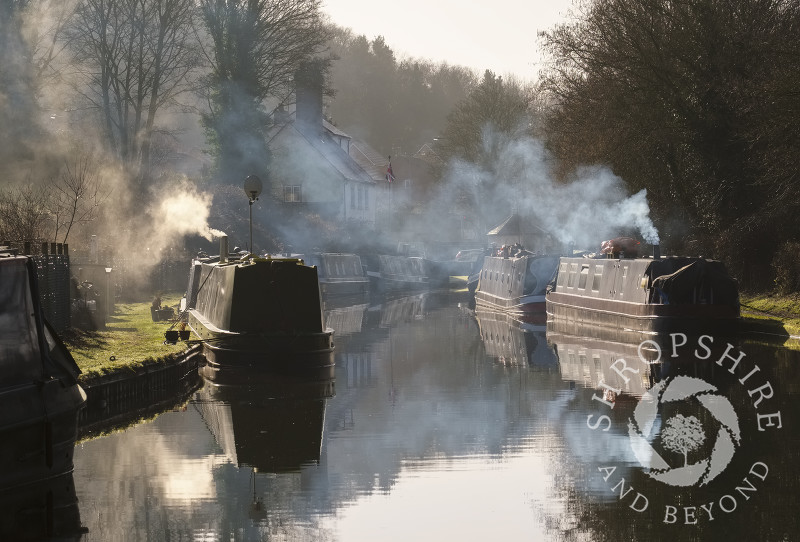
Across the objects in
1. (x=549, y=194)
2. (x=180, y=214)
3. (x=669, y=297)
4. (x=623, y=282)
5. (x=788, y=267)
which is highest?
(x=549, y=194)

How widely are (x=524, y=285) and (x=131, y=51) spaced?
1837 centimetres

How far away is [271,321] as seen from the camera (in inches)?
923

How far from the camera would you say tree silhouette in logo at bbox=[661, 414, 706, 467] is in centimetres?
1495

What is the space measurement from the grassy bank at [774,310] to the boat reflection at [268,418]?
12.2 metres

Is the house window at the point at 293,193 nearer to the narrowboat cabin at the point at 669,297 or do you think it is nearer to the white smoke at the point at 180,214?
the white smoke at the point at 180,214

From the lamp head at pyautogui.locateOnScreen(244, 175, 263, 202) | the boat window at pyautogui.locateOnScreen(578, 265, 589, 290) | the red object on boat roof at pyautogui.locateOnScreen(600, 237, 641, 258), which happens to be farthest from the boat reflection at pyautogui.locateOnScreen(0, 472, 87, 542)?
the boat window at pyautogui.locateOnScreen(578, 265, 589, 290)

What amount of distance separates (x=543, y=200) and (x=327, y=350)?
169ft

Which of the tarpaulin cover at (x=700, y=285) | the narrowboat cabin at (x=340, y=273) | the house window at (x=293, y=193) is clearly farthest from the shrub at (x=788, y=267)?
the house window at (x=293, y=193)

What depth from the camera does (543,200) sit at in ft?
242

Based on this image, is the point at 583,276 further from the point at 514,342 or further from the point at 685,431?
the point at 685,431

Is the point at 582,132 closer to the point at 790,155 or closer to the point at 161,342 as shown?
the point at 790,155

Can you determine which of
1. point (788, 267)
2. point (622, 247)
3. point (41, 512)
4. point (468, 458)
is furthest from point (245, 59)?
point (41, 512)

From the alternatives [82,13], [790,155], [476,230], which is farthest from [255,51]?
[476,230]

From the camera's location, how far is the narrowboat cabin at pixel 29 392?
11914 millimetres
